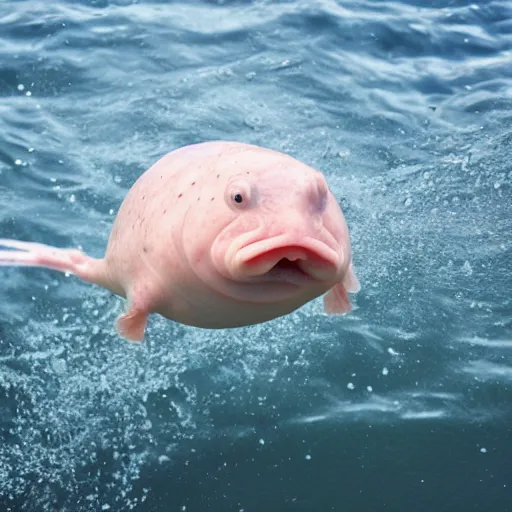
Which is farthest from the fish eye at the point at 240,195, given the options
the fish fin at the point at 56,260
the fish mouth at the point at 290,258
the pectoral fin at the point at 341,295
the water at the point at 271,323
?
the water at the point at 271,323

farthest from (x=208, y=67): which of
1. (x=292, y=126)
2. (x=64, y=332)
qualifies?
(x=64, y=332)

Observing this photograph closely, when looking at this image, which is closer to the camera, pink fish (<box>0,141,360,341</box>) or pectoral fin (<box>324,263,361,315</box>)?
pink fish (<box>0,141,360,341</box>)

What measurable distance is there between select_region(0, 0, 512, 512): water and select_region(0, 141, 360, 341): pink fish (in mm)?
2233

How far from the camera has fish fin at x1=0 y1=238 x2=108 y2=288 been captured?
427 cm

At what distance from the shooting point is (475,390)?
603 cm

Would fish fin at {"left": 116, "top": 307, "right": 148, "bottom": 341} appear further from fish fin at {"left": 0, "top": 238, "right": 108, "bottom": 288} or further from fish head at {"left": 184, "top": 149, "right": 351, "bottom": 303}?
fish fin at {"left": 0, "top": 238, "right": 108, "bottom": 288}

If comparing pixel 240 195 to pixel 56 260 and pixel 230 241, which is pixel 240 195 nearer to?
pixel 230 241

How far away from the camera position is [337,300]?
3459 millimetres

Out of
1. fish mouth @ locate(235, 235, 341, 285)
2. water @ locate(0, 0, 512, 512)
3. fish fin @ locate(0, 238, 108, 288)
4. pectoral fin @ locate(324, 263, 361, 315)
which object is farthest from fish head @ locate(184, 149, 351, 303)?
water @ locate(0, 0, 512, 512)

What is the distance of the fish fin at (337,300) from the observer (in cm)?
343

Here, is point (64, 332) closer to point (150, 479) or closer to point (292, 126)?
point (150, 479)

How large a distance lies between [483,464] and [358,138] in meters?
A: 3.60

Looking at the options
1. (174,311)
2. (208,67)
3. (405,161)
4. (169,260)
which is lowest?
(405,161)

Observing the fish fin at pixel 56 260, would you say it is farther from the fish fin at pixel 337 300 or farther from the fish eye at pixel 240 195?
the fish eye at pixel 240 195
